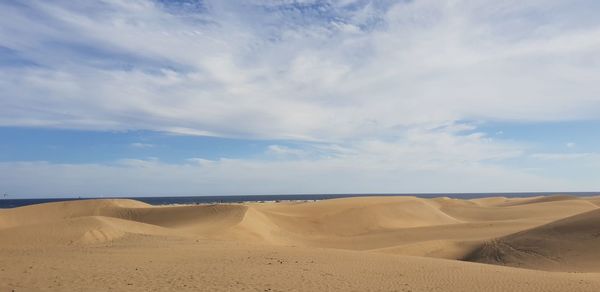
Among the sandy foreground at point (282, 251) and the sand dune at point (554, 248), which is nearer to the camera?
the sandy foreground at point (282, 251)

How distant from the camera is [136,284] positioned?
11.8 m

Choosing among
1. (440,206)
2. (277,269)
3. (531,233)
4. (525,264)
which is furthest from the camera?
(440,206)

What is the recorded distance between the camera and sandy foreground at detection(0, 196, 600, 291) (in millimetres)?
12461

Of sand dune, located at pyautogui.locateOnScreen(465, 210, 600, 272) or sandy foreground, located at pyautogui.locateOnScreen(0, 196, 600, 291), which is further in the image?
sand dune, located at pyautogui.locateOnScreen(465, 210, 600, 272)

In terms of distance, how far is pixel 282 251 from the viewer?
59.4 ft

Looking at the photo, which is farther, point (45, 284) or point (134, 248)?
point (134, 248)

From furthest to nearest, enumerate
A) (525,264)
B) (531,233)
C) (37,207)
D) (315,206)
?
1. (315,206)
2. (37,207)
3. (531,233)
4. (525,264)

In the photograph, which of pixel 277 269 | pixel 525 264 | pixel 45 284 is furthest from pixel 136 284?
pixel 525 264

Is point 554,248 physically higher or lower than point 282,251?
lower

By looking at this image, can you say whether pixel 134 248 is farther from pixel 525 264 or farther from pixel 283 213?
pixel 283 213

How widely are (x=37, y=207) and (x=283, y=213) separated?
61.0 ft

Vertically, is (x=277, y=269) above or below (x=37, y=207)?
below

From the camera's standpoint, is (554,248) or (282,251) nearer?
(282,251)

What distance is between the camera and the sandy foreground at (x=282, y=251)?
12.5 meters
